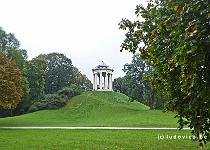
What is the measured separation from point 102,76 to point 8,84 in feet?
127

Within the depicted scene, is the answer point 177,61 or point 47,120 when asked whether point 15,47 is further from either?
point 177,61

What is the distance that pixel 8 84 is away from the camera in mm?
42969

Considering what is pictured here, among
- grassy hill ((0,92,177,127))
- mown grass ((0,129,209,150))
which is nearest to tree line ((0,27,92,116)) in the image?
grassy hill ((0,92,177,127))

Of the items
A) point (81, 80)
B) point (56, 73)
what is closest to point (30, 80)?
point (56, 73)

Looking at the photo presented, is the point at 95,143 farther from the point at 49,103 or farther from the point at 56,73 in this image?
the point at 56,73

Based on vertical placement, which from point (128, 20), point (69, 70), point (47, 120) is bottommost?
point (47, 120)

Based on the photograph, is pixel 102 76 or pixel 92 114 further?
pixel 102 76

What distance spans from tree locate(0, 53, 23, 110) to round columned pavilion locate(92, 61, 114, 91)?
33.7 meters

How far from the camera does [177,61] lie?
761cm

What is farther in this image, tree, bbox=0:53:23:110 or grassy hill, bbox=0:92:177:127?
grassy hill, bbox=0:92:177:127

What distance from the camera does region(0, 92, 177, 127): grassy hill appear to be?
4916 centimetres

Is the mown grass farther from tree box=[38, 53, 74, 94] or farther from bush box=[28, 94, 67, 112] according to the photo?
tree box=[38, 53, 74, 94]

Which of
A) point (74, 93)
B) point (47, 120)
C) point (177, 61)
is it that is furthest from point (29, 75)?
point (177, 61)

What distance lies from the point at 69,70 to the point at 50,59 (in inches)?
191
